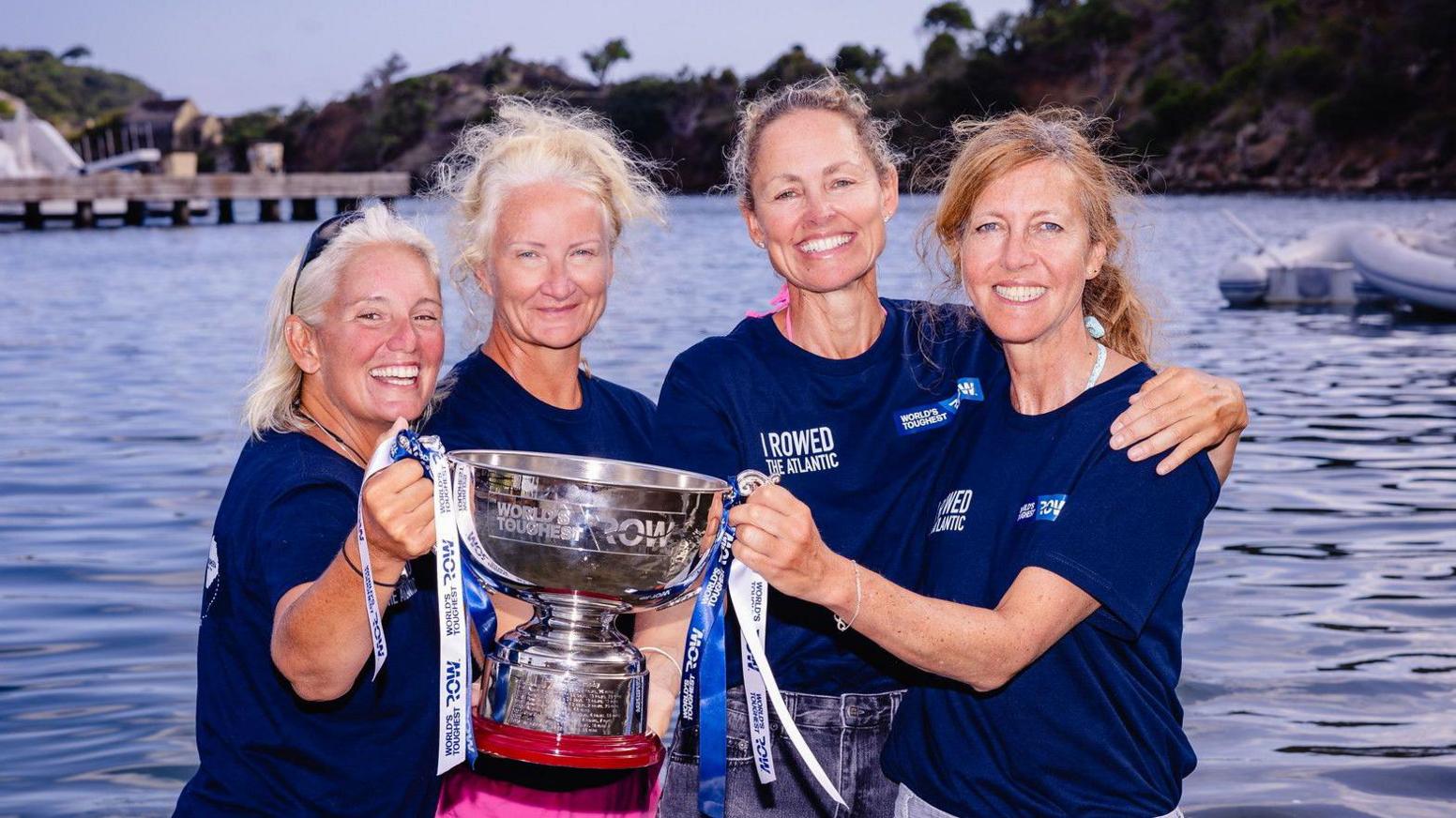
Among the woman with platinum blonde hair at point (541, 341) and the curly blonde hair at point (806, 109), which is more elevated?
the curly blonde hair at point (806, 109)

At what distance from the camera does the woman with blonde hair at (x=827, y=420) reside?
3.16 meters

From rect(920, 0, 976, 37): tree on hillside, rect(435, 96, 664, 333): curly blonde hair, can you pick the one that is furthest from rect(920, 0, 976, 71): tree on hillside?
rect(435, 96, 664, 333): curly blonde hair

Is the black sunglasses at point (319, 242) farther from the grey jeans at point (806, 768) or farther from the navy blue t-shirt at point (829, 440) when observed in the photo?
the grey jeans at point (806, 768)

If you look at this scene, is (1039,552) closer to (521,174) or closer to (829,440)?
(829,440)

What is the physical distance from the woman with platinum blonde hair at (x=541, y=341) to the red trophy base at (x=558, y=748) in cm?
68

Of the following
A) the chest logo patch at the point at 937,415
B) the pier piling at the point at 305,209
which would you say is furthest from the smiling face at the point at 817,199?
the pier piling at the point at 305,209

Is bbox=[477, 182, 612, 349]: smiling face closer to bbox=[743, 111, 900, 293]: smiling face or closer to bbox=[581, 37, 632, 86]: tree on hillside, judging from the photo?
bbox=[743, 111, 900, 293]: smiling face

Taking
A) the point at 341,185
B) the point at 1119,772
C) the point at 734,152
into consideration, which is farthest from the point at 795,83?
the point at 341,185

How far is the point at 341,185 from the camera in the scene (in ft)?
201

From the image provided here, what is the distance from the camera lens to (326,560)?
8.86ft

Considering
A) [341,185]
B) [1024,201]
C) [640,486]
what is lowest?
[341,185]

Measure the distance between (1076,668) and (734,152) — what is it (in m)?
1.55

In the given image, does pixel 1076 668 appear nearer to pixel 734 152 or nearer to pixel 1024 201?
pixel 1024 201

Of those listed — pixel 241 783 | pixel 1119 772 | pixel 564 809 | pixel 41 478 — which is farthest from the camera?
pixel 41 478
